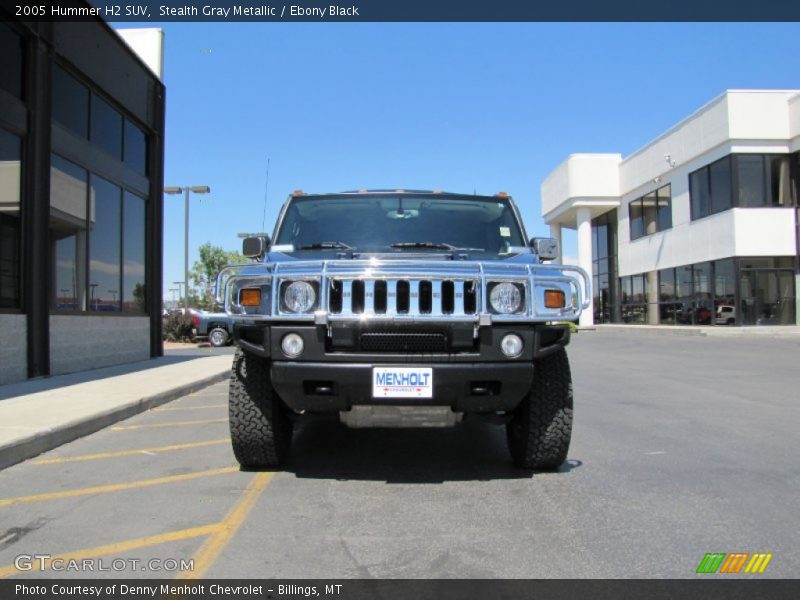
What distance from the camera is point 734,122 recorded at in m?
24.1

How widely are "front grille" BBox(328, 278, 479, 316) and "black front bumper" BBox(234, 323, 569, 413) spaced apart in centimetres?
16

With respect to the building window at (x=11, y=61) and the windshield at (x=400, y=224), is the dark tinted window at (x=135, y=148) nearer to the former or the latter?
the building window at (x=11, y=61)

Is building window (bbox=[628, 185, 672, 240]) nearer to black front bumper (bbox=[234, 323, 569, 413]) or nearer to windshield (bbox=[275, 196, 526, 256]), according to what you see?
windshield (bbox=[275, 196, 526, 256])

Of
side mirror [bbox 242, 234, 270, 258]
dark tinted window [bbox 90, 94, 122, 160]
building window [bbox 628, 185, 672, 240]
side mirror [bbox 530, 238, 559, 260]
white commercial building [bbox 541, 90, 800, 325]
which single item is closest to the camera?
side mirror [bbox 242, 234, 270, 258]

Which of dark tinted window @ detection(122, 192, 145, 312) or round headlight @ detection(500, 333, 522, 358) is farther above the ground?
dark tinted window @ detection(122, 192, 145, 312)

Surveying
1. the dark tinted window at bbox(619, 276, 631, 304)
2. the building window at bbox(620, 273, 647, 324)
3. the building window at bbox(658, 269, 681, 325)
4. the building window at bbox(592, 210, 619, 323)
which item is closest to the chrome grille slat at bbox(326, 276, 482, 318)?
the building window at bbox(658, 269, 681, 325)

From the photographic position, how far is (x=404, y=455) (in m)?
5.21

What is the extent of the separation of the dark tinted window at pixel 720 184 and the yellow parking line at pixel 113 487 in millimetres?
24844

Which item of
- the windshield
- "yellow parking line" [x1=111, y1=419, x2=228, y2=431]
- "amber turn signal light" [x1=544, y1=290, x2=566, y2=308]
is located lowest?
"yellow parking line" [x1=111, y1=419, x2=228, y2=431]

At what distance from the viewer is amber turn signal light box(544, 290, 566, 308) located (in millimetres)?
4094

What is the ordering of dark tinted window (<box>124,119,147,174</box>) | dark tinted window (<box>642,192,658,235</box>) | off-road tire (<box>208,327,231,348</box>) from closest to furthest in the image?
dark tinted window (<box>124,119,147,174</box>), off-road tire (<box>208,327,231,348</box>), dark tinted window (<box>642,192,658,235</box>)

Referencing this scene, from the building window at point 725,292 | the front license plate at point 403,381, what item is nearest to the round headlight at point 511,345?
the front license plate at point 403,381

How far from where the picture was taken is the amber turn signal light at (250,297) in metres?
4.09
